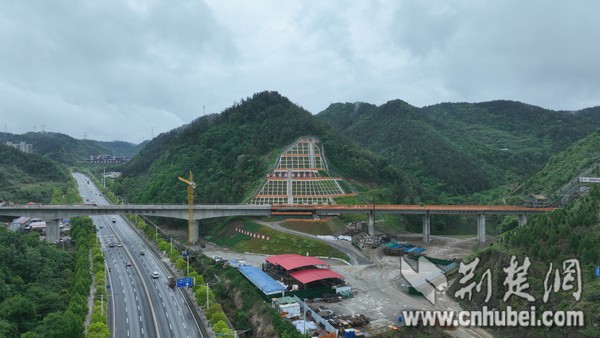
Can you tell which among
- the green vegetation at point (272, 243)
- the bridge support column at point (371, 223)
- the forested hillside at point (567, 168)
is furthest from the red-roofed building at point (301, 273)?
the forested hillside at point (567, 168)

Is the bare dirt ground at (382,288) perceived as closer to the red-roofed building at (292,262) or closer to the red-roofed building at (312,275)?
the red-roofed building at (312,275)

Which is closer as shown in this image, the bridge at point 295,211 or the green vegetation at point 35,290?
the green vegetation at point 35,290

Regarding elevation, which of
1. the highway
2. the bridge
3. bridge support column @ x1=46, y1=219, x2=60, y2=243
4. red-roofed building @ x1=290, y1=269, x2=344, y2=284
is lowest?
the highway

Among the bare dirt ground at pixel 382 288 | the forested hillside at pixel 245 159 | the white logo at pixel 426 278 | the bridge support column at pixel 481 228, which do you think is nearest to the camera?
the bare dirt ground at pixel 382 288

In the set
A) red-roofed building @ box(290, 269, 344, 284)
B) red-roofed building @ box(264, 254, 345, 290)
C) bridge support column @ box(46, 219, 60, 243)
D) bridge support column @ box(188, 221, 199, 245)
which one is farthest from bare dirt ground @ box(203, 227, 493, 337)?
bridge support column @ box(46, 219, 60, 243)

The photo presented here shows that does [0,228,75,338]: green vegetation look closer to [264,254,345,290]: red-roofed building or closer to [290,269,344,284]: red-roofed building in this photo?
[264,254,345,290]: red-roofed building

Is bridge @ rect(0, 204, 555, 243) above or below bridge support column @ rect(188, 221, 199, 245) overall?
above

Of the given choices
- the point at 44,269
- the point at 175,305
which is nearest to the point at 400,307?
the point at 175,305
